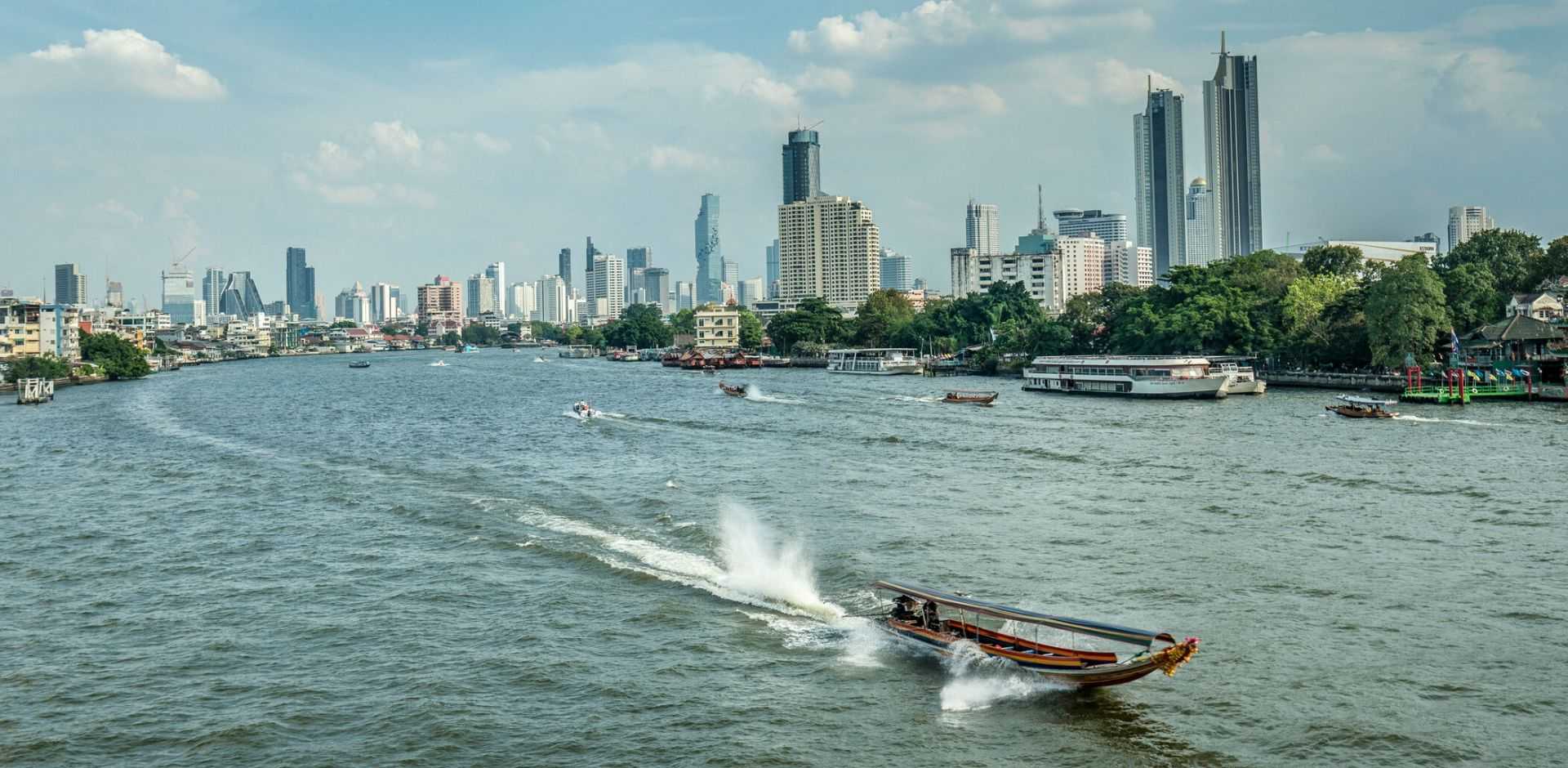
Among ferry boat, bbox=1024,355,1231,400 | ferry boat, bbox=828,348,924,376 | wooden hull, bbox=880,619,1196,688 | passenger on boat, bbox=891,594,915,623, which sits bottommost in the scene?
wooden hull, bbox=880,619,1196,688

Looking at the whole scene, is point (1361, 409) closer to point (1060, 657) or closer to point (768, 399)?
point (768, 399)

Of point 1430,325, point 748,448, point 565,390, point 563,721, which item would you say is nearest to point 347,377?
point 565,390

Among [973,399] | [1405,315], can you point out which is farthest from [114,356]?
[1405,315]

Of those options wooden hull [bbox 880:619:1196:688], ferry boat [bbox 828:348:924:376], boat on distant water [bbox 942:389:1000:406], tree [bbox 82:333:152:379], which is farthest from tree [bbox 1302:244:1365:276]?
tree [bbox 82:333:152:379]

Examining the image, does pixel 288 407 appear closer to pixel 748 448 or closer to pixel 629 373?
pixel 748 448

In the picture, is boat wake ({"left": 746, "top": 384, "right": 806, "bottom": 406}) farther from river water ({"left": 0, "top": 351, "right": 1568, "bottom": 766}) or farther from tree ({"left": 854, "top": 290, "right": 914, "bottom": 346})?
tree ({"left": 854, "top": 290, "right": 914, "bottom": 346})

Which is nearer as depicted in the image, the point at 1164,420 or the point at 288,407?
the point at 1164,420

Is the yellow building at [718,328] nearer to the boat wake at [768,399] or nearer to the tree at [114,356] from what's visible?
the tree at [114,356]
